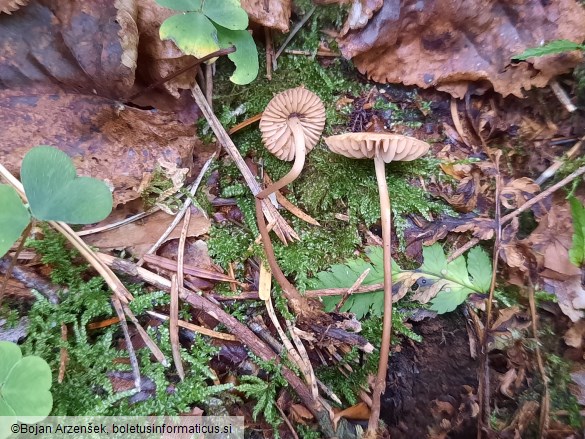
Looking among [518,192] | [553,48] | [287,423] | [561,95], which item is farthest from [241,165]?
[561,95]

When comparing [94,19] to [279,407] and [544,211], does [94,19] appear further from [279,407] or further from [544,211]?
[544,211]

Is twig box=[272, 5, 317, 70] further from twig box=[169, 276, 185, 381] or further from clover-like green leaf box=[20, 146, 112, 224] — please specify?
twig box=[169, 276, 185, 381]

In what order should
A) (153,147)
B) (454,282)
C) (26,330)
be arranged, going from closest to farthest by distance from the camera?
(26,330), (454,282), (153,147)

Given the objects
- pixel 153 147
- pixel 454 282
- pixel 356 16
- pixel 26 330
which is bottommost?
pixel 454 282

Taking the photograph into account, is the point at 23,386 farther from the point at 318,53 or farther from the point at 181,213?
the point at 318,53

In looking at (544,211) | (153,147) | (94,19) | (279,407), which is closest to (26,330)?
(153,147)

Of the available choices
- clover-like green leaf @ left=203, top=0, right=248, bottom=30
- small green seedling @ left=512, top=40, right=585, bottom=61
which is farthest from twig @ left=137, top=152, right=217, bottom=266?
small green seedling @ left=512, top=40, right=585, bottom=61
